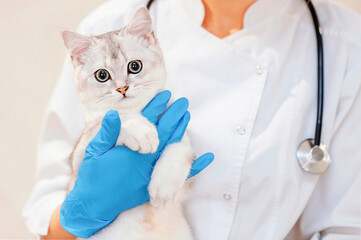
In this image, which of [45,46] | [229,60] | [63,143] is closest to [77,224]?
[63,143]

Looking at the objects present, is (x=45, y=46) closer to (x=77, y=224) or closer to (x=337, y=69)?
(x=77, y=224)

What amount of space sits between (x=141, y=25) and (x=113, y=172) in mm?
384

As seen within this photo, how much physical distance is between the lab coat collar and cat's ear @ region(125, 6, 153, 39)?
0.88 feet

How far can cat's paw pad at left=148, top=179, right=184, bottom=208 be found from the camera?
88 cm

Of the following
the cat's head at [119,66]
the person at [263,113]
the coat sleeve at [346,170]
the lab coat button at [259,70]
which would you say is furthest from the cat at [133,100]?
the coat sleeve at [346,170]

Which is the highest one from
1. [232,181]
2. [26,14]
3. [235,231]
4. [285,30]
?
[285,30]

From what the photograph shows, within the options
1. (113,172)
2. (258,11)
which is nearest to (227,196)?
(113,172)

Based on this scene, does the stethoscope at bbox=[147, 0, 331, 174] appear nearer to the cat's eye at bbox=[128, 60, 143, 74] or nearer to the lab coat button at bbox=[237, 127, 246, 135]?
the lab coat button at bbox=[237, 127, 246, 135]

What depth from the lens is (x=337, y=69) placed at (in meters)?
1.12

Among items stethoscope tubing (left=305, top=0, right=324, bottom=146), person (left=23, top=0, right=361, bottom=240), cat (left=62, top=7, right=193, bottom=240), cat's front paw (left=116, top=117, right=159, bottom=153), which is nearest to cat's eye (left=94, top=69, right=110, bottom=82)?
cat (left=62, top=7, right=193, bottom=240)

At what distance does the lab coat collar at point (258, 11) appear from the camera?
1.15m

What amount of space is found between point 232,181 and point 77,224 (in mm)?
453

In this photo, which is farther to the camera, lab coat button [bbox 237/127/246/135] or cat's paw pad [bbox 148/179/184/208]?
lab coat button [bbox 237/127/246/135]

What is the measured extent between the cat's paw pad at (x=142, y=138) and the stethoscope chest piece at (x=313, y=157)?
17.8 inches
